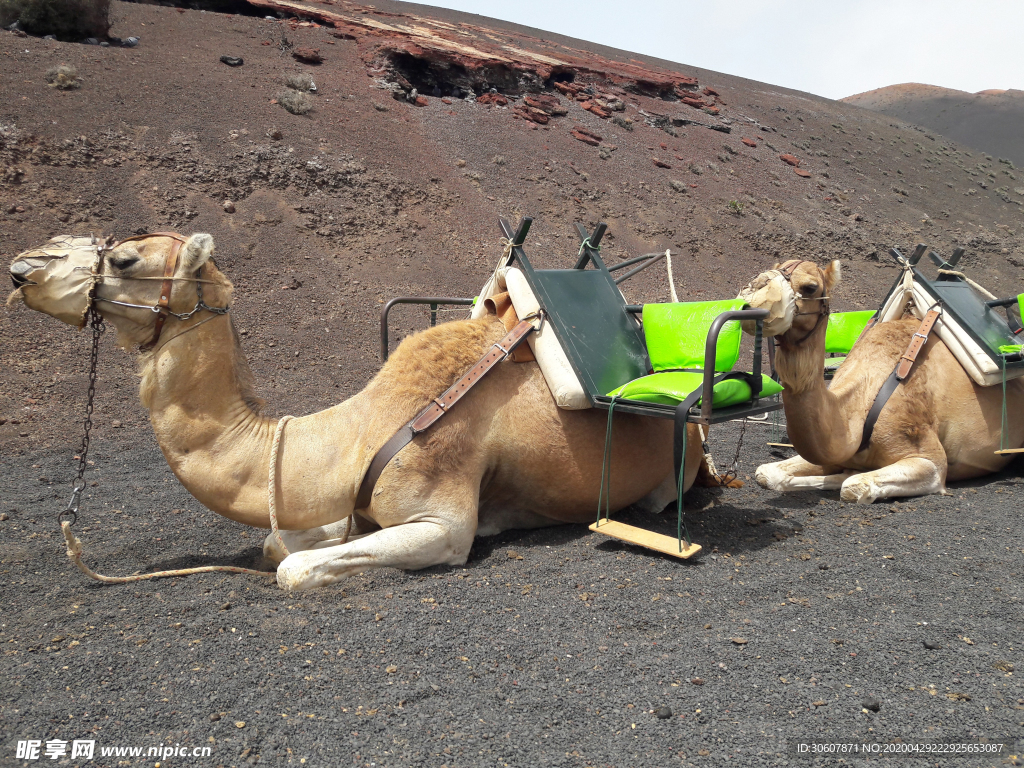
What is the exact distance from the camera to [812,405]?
4773mm

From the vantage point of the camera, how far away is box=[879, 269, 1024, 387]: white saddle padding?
5340 millimetres

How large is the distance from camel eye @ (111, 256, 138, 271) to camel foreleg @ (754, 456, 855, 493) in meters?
4.79

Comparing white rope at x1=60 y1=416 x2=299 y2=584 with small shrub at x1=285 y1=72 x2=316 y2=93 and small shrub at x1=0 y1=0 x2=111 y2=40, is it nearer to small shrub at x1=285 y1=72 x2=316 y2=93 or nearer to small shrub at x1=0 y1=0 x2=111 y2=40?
small shrub at x1=285 y1=72 x2=316 y2=93

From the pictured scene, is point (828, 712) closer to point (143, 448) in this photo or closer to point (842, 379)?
point (842, 379)

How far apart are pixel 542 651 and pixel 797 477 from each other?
3598 millimetres

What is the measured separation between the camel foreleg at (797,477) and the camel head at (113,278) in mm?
4455

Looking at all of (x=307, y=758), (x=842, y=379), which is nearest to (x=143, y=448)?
(x=307, y=758)

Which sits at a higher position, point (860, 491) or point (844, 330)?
point (844, 330)

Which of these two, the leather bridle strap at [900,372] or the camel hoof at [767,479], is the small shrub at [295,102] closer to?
the camel hoof at [767,479]

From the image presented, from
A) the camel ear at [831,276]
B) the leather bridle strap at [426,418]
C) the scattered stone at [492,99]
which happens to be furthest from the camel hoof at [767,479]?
the scattered stone at [492,99]

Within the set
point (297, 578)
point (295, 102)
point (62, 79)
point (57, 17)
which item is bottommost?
point (297, 578)

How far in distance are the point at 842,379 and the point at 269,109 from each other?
57.3 feet

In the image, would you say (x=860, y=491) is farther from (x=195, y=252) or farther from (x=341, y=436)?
(x=195, y=252)

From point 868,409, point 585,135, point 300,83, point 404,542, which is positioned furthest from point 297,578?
point 585,135
